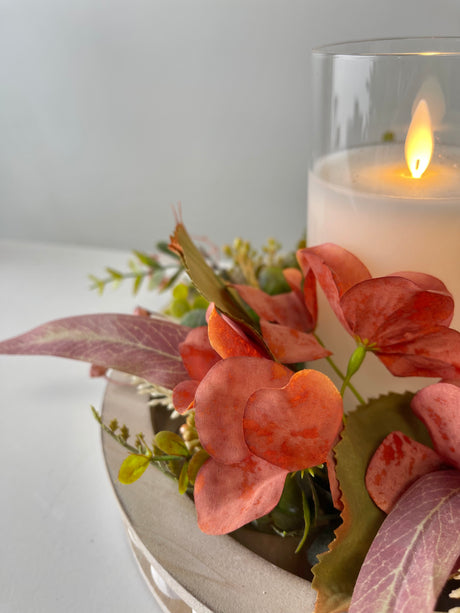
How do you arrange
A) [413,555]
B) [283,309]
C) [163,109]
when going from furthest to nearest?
[163,109], [283,309], [413,555]

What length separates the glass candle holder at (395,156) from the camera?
0.77ft

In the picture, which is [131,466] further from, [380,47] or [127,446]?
[380,47]

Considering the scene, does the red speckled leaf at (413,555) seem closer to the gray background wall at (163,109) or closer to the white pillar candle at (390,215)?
the white pillar candle at (390,215)

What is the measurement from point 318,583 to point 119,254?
0.51 metres

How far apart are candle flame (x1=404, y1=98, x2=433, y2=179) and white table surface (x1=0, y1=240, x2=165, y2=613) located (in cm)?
22

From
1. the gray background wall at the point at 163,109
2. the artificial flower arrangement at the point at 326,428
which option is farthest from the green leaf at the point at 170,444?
the gray background wall at the point at 163,109

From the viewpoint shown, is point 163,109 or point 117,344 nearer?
point 117,344

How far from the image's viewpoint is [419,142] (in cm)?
24

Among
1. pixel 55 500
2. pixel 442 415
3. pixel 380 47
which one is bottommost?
pixel 55 500

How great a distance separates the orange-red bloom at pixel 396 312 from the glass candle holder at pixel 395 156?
28mm

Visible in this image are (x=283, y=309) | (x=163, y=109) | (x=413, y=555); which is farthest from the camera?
(x=163, y=109)

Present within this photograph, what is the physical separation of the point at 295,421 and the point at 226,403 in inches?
0.9

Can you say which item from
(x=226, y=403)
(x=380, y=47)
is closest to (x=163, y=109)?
(x=380, y=47)

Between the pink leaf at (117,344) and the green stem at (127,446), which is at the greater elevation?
the pink leaf at (117,344)
